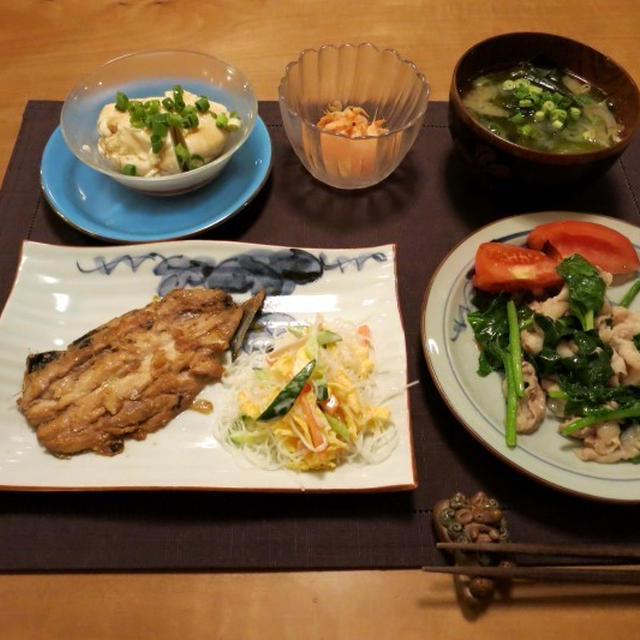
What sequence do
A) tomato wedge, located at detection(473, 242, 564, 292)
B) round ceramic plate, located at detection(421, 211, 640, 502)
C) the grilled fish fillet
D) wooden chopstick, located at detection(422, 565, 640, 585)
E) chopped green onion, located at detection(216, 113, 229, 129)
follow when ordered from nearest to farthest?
wooden chopstick, located at detection(422, 565, 640, 585)
round ceramic plate, located at detection(421, 211, 640, 502)
the grilled fish fillet
tomato wedge, located at detection(473, 242, 564, 292)
chopped green onion, located at detection(216, 113, 229, 129)

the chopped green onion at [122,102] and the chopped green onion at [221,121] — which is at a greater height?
the chopped green onion at [122,102]

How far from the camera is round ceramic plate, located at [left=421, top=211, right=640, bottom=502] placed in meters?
1.45

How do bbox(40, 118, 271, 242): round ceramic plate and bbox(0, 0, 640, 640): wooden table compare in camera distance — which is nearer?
bbox(0, 0, 640, 640): wooden table

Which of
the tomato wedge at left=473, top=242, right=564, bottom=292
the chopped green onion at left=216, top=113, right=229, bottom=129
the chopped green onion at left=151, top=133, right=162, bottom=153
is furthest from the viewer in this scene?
the chopped green onion at left=216, top=113, right=229, bottom=129

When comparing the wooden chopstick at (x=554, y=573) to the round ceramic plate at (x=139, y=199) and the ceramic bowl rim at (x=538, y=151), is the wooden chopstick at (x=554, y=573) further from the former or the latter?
the round ceramic plate at (x=139, y=199)

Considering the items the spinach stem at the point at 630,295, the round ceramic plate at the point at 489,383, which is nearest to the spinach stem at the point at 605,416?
the round ceramic plate at the point at 489,383

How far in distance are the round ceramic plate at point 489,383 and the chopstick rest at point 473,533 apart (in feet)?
0.47

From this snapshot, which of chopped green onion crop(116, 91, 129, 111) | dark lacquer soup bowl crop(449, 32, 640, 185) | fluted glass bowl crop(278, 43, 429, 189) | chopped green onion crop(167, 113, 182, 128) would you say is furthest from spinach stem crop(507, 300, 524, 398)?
chopped green onion crop(116, 91, 129, 111)

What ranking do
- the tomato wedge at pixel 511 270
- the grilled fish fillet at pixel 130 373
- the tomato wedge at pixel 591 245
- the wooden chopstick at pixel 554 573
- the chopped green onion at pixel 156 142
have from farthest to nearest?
the chopped green onion at pixel 156 142
the tomato wedge at pixel 591 245
the tomato wedge at pixel 511 270
the grilled fish fillet at pixel 130 373
the wooden chopstick at pixel 554 573

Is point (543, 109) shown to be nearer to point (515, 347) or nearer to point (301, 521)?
point (515, 347)

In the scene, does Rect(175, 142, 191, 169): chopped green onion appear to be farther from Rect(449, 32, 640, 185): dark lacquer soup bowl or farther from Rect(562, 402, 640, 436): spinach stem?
Rect(562, 402, 640, 436): spinach stem

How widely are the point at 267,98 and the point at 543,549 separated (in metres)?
2.14

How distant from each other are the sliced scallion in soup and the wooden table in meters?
0.47

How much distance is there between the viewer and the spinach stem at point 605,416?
5.07ft
